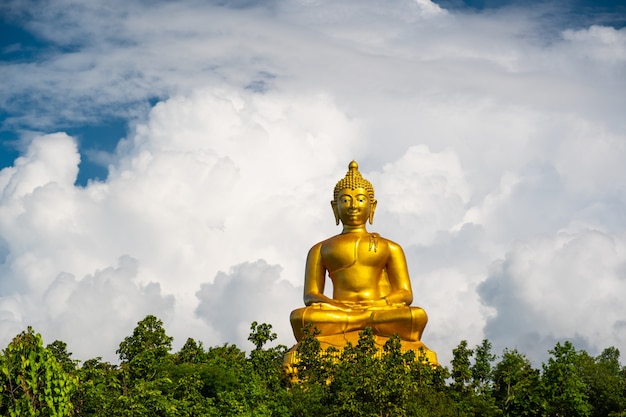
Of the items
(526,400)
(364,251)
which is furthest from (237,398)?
(364,251)

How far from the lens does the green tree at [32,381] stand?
23.5 m

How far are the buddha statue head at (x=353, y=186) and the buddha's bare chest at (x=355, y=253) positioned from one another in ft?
3.06

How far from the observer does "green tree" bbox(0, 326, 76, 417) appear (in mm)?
23500

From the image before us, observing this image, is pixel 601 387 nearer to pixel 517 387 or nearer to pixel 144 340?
pixel 517 387

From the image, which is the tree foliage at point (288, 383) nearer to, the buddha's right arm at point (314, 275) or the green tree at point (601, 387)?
the green tree at point (601, 387)

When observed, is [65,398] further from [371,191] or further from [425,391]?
[371,191]

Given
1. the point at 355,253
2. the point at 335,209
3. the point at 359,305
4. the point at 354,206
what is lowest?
the point at 359,305

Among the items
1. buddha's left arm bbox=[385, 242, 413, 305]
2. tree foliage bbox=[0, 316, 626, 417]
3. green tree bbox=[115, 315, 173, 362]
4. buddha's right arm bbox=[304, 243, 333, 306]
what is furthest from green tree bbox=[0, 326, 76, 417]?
buddha's left arm bbox=[385, 242, 413, 305]

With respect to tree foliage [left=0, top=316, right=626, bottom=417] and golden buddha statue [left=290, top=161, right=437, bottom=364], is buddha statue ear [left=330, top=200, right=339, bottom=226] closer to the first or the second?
golden buddha statue [left=290, top=161, right=437, bottom=364]

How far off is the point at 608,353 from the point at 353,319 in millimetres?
15111

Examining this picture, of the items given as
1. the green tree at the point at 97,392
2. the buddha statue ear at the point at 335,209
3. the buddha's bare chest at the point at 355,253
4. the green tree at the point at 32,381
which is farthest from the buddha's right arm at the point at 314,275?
the green tree at the point at 32,381

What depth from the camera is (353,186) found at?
37438 millimetres

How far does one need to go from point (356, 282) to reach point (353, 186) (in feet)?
9.06

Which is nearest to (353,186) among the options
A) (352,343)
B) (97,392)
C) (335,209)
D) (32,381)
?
(335,209)
